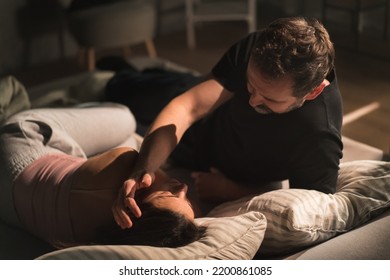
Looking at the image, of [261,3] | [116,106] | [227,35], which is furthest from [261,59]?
[227,35]

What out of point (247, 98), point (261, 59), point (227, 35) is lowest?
point (227, 35)

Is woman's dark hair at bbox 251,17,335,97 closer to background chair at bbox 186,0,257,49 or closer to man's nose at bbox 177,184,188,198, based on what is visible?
man's nose at bbox 177,184,188,198

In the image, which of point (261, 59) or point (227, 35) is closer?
point (261, 59)

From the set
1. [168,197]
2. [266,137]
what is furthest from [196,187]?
[168,197]

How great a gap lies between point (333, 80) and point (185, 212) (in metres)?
0.48

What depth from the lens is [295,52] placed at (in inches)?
49.7

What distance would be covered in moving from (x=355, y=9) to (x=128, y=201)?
1.35 metres

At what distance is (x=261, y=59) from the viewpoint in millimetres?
1285

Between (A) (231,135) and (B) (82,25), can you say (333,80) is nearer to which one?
(A) (231,135)

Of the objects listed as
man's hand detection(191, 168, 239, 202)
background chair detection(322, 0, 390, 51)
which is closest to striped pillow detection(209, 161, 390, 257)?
man's hand detection(191, 168, 239, 202)

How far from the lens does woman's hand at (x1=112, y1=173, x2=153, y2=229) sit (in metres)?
1.29

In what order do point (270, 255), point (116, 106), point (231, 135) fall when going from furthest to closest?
point (116, 106) < point (231, 135) < point (270, 255)

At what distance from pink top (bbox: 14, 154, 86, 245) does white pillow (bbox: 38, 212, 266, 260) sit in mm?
211

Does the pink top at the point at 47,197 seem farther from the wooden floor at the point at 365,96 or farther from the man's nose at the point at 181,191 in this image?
the wooden floor at the point at 365,96
